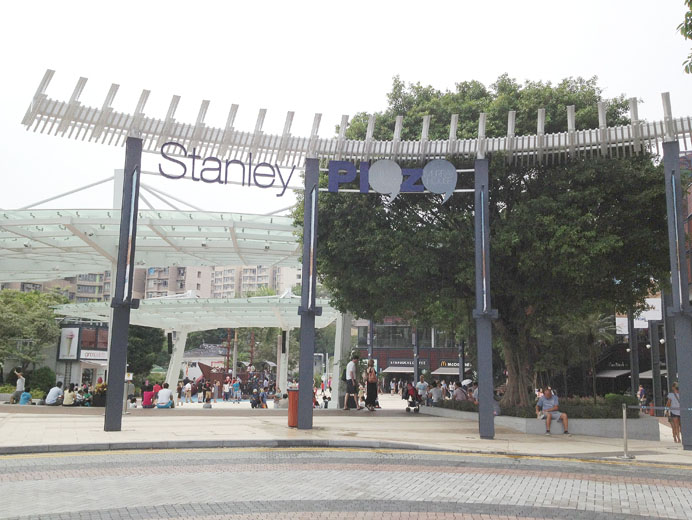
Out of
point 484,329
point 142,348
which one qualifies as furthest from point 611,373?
point 142,348

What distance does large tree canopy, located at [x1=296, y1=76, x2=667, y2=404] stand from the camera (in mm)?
18125

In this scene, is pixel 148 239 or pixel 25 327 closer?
pixel 148 239

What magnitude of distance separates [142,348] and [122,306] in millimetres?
50186

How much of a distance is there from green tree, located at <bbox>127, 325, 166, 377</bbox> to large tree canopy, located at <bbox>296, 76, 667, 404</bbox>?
44.4 m

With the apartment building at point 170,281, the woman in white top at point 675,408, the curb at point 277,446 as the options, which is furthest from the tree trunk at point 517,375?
the apartment building at point 170,281

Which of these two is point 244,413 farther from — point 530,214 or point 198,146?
point 530,214

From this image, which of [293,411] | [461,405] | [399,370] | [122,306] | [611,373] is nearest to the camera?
[122,306]

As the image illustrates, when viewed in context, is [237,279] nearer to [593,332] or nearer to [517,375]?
[593,332]

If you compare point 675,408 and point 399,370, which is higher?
point 399,370

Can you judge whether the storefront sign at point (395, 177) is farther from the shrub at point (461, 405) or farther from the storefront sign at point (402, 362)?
the storefront sign at point (402, 362)

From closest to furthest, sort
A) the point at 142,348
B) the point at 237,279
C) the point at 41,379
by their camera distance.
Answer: the point at 41,379, the point at 142,348, the point at 237,279

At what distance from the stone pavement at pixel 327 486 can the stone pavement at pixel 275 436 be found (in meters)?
0.79

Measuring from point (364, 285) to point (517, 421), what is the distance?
5.82 meters

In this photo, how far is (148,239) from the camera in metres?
27.5
